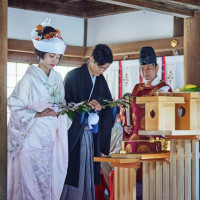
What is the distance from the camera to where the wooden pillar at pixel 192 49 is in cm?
548

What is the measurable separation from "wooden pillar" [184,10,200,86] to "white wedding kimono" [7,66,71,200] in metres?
1.80

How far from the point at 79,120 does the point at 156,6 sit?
1513mm

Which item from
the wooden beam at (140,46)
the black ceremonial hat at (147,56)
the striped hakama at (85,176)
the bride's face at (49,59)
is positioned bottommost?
the striped hakama at (85,176)

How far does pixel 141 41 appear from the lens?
7355 mm

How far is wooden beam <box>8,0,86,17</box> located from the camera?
24.1ft

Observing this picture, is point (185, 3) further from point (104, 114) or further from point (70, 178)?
point (70, 178)

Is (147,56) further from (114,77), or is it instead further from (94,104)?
(114,77)

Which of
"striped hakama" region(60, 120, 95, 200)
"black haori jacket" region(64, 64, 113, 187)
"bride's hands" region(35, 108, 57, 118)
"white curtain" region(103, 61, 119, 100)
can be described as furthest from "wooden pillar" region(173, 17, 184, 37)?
"bride's hands" region(35, 108, 57, 118)

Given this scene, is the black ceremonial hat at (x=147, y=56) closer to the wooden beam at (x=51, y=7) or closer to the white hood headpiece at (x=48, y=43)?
the white hood headpiece at (x=48, y=43)

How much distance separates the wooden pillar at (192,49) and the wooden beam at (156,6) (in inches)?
4.2

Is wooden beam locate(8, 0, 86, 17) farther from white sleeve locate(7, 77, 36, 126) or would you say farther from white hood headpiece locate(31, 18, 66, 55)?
white sleeve locate(7, 77, 36, 126)

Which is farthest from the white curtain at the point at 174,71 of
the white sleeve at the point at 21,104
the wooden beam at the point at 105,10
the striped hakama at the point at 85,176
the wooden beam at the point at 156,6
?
the white sleeve at the point at 21,104

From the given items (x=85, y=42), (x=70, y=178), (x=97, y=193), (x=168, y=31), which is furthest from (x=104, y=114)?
(x=85, y=42)

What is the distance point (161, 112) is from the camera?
3.51 metres
